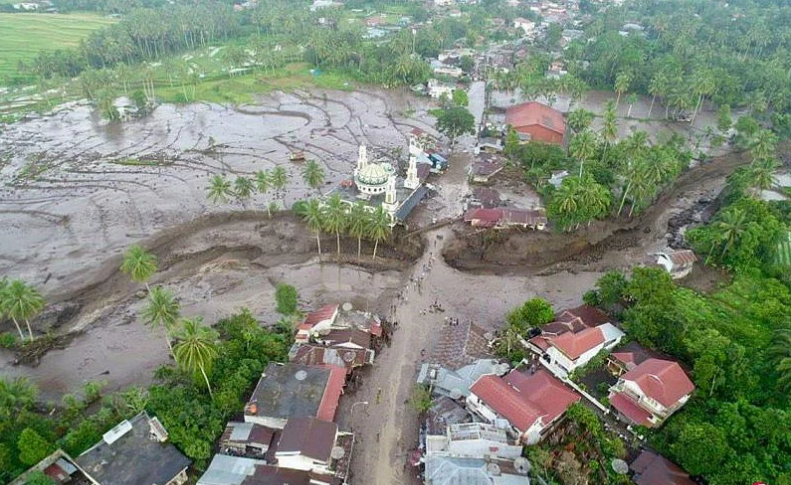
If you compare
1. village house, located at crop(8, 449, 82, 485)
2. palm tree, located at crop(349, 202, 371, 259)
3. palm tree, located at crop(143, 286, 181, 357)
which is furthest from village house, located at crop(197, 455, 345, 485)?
palm tree, located at crop(349, 202, 371, 259)

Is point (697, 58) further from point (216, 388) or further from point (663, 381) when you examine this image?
point (216, 388)

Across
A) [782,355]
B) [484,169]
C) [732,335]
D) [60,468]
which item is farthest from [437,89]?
[60,468]

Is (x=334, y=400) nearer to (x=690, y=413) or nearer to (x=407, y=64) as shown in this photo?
(x=690, y=413)

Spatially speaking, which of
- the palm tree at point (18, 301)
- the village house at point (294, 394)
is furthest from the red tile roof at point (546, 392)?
the palm tree at point (18, 301)

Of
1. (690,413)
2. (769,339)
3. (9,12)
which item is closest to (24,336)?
(690,413)

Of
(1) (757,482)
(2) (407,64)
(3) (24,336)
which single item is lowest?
(3) (24,336)

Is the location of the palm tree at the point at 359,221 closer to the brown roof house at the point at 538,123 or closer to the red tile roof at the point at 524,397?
the red tile roof at the point at 524,397

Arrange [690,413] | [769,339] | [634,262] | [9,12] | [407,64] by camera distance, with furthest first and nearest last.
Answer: [9,12] → [407,64] → [634,262] → [769,339] → [690,413]
